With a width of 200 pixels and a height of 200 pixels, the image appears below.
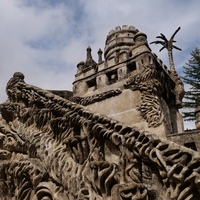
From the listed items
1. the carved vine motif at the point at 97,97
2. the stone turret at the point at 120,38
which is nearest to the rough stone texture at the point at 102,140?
the carved vine motif at the point at 97,97

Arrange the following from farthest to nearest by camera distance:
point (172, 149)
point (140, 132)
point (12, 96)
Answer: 1. point (12, 96)
2. point (140, 132)
3. point (172, 149)

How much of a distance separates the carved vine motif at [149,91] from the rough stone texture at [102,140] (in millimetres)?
24

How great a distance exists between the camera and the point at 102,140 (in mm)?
5141

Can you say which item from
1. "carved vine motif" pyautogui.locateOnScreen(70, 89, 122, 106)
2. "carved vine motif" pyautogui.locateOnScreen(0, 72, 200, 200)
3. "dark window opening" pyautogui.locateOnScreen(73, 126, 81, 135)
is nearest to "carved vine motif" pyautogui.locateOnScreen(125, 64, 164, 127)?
"carved vine motif" pyautogui.locateOnScreen(70, 89, 122, 106)

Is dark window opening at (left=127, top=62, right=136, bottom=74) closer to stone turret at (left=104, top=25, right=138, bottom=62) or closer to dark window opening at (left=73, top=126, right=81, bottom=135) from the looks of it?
dark window opening at (left=73, top=126, right=81, bottom=135)

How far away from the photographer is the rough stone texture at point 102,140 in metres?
4.02

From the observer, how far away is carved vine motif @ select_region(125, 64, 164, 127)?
8180 mm

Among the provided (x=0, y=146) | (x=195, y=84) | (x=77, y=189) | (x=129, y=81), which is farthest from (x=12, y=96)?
(x=195, y=84)

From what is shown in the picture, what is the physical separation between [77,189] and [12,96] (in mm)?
4004

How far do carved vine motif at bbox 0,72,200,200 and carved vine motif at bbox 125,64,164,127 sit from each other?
2.64 meters

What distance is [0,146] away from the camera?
7.26 metres

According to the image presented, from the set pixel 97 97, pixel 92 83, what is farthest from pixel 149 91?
pixel 92 83

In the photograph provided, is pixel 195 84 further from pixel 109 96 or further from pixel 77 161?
pixel 77 161

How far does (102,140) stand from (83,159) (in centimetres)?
43
